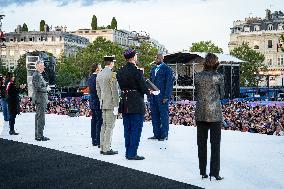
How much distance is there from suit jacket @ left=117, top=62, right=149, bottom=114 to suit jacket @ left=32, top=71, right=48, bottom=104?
282 cm

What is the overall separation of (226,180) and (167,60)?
29558 mm

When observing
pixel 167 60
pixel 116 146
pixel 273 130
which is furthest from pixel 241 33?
pixel 116 146

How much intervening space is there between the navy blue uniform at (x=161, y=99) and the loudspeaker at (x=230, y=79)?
23368mm

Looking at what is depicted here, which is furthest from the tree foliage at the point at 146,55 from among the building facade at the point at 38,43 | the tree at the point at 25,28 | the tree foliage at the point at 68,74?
the tree at the point at 25,28

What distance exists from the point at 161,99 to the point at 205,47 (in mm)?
75004

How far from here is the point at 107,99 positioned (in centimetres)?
729

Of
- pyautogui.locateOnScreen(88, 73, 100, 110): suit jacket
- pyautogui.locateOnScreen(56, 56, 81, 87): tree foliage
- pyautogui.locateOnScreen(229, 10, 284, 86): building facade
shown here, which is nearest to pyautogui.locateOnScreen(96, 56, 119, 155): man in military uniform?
pyautogui.locateOnScreen(88, 73, 100, 110): suit jacket

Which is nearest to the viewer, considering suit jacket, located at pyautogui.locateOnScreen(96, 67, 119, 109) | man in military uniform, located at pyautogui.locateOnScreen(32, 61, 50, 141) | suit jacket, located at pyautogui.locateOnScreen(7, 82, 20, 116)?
suit jacket, located at pyautogui.locateOnScreen(96, 67, 119, 109)

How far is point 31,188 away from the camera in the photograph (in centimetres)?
484

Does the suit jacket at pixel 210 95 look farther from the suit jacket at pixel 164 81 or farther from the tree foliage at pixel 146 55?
the tree foliage at pixel 146 55

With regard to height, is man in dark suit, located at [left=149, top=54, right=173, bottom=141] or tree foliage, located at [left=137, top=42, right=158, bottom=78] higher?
tree foliage, located at [left=137, top=42, right=158, bottom=78]

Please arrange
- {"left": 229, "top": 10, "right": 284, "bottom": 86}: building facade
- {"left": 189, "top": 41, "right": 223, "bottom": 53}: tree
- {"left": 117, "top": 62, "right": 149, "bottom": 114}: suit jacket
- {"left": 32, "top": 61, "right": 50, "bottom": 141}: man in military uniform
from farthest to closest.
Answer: {"left": 229, "top": 10, "right": 284, "bottom": 86}: building facade, {"left": 189, "top": 41, "right": 223, "bottom": 53}: tree, {"left": 32, "top": 61, "right": 50, "bottom": 141}: man in military uniform, {"left": 117, "top": 62, "right": 149, "bottom": 114}: suit jacket

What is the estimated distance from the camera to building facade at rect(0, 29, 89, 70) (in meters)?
103

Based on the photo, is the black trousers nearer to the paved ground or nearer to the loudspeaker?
the paved ground
